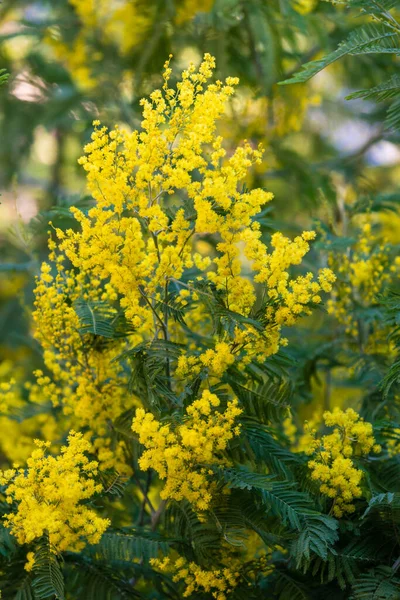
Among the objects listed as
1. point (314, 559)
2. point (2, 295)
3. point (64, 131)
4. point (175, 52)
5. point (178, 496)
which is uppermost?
point (175, 52)

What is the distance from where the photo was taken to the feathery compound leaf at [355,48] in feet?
7.33

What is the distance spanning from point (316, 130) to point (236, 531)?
5367 mm

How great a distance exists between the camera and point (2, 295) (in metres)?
7.75

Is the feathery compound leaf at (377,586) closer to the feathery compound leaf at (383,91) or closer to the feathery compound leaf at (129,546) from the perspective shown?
the feathery compound leaf at (129,546)

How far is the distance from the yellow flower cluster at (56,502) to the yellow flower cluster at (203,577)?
0.29m

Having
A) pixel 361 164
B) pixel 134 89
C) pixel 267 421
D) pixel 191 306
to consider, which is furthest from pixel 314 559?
pixel 361 164

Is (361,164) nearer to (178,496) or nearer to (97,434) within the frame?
(97,434)

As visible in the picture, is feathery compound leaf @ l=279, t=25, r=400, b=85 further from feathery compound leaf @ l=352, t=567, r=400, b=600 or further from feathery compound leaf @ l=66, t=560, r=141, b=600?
feathery compound leaf @ l=66, t=560, r=141, b=600

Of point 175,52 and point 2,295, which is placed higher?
point 175,52

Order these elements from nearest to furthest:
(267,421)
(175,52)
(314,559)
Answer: (314,559) < (267,421) < (175,52)

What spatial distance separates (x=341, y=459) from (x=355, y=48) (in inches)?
46.3

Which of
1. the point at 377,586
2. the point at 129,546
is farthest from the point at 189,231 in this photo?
the point at 377,586

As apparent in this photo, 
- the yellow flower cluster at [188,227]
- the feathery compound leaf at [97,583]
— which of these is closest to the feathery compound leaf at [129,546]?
the feathery compound leaf at [97,583]

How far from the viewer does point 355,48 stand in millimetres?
2291
